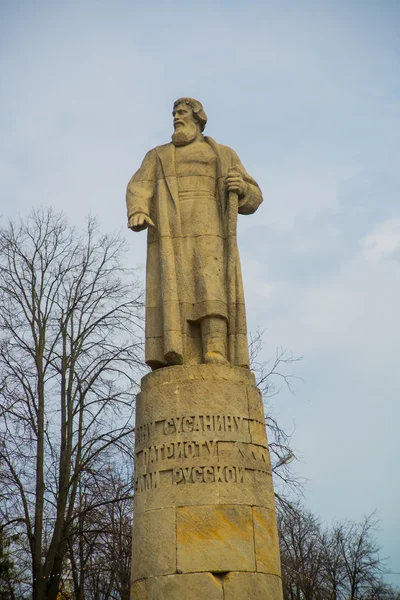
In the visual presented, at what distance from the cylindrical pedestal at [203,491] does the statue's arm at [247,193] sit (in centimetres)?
216

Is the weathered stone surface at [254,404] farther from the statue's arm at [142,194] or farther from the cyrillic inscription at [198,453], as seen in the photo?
the statue's arm at [142,194]

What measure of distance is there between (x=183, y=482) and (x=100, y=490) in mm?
9310

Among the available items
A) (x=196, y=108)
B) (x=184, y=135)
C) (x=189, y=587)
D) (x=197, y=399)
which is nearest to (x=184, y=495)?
(x=189, y=587)

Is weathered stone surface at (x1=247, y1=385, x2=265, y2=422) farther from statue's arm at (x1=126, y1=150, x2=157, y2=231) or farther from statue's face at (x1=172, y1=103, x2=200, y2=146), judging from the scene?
statue's face at (x1=172, y1=103, x2=200, y2=146)

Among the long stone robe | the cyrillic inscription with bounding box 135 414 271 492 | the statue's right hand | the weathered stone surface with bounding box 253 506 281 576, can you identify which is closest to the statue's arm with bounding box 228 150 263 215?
the long stone robe

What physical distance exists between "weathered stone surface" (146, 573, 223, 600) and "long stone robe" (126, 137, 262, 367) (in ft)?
7.48

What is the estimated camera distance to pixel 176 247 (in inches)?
339

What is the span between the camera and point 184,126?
30.3 feet

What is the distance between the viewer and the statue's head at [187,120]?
9.16 metres

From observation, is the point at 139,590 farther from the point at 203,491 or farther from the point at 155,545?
the point at 203,491

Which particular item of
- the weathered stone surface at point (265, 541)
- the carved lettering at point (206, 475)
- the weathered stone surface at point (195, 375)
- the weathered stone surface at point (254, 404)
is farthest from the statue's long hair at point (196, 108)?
the weathered stone surface at point (265, 541)

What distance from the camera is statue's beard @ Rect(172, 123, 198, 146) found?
9141mm

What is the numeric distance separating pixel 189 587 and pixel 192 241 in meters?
3.74

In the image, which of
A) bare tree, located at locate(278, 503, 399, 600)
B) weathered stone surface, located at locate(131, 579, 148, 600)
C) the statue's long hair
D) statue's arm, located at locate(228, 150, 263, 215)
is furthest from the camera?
bare tree, located at locate(278, 503, 399, 600)
